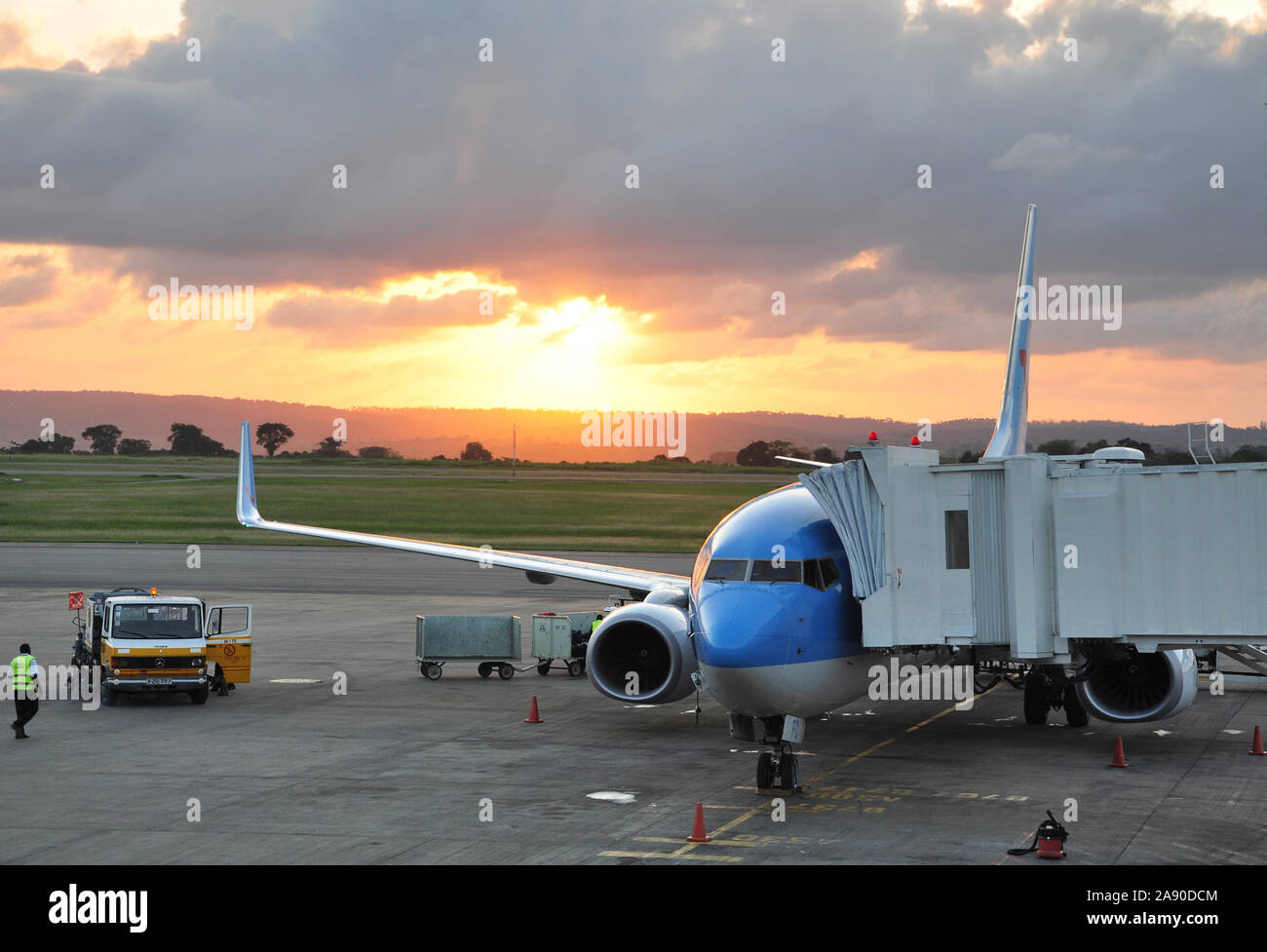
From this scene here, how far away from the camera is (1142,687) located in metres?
27.0

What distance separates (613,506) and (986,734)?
8630 cm

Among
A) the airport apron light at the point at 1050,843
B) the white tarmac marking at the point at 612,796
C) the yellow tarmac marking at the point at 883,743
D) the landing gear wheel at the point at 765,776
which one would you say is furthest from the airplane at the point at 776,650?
the airport apron light at the point at 1050,843

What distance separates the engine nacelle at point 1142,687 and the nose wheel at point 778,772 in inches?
307

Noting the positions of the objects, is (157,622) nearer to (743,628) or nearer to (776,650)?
(743,628)

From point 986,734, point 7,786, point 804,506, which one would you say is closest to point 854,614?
point 804,506

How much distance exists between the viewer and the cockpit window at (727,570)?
2262cm

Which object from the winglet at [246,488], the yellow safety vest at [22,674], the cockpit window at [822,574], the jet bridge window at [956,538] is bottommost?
the yellow safety vest at [22,674]

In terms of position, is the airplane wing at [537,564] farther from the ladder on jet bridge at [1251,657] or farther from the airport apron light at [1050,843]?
the airport apron light at [1050,843]

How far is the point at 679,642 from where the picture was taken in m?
27.0

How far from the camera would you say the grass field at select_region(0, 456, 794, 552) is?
291ft

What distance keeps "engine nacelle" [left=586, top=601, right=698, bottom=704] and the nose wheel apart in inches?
189

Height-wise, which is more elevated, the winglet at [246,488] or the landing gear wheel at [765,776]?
the winglet at [246,488]

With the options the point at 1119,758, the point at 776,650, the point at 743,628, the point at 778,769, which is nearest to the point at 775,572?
the point at 743,628
